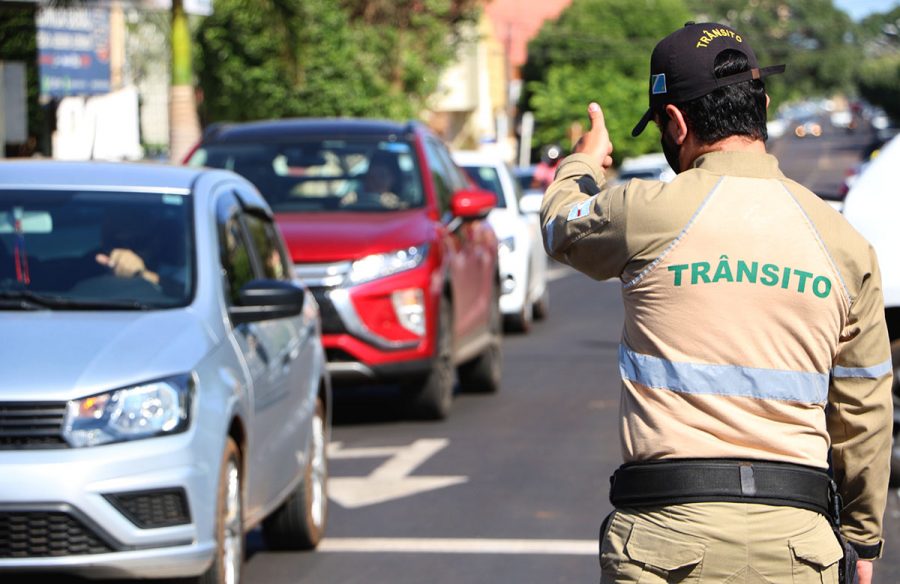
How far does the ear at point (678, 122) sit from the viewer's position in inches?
133

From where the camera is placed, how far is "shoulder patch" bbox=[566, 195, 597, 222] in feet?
11.0

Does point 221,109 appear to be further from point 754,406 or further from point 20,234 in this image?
point 754,406

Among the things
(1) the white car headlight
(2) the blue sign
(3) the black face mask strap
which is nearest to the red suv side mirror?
(1) the white car headlight

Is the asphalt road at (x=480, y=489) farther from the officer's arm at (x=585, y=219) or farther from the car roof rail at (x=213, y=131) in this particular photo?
the officer's arm at (x=585, y=219)

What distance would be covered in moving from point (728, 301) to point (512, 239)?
44.9ft

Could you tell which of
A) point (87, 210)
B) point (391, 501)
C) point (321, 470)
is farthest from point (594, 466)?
point (87, 210)

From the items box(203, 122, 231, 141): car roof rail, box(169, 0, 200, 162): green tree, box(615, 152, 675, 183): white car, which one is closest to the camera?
box(203, 122, 231, 141): car roof rail

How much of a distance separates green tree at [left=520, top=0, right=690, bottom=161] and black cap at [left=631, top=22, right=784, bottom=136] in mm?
61233

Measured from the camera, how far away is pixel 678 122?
3398mm

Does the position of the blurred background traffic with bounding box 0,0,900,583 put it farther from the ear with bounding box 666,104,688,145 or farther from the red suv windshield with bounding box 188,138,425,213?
the ear with bounding box 666,104,688,145

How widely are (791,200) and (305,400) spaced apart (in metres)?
4.30

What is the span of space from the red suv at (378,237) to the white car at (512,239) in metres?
4.31

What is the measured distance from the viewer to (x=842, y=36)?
129250mm

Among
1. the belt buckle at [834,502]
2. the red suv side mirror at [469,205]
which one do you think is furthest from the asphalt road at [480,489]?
the belt buckle at [834,502]
